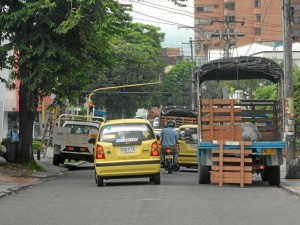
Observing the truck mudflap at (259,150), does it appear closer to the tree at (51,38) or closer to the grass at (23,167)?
the tree at (51,38)

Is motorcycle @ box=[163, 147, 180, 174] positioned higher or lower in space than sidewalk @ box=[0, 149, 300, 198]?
higher

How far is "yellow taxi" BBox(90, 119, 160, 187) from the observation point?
60.1 ft

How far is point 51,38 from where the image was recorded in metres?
23.4

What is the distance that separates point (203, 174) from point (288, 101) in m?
3.72

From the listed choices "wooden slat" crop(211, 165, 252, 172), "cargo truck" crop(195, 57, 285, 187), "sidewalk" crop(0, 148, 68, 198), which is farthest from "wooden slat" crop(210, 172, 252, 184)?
"sidewalk" crop(0, 148, 68, 198)

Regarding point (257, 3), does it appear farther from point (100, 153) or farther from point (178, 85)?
point (100, 153)

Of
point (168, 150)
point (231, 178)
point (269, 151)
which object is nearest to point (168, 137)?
point (168, 150)

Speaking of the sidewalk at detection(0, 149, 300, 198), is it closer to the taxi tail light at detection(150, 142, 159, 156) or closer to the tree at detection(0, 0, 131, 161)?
the tree at detection(0, 0, 131, 161)

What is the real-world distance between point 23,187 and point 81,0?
241 inches

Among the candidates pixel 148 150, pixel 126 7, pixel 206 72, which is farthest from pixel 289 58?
pixel 126 7

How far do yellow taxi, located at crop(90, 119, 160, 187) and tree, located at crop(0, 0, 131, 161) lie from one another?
4.49 meters

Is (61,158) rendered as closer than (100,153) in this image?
No

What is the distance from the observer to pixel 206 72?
20422mm

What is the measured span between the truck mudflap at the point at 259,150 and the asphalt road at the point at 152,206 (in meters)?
0.70
